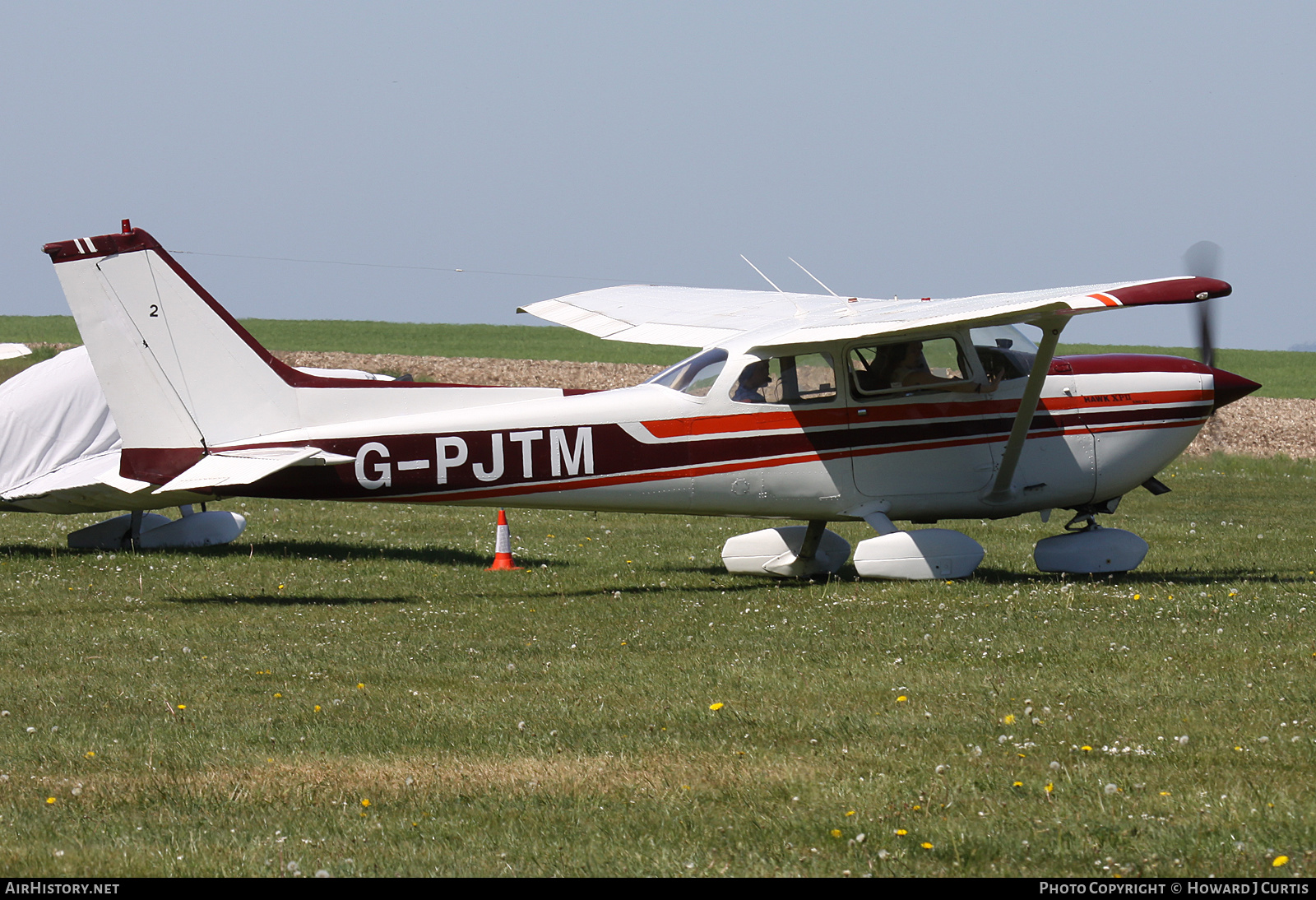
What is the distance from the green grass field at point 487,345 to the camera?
58969 millimetres

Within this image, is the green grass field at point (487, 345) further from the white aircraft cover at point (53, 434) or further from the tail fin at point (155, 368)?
the tail fin at point (155, 368)

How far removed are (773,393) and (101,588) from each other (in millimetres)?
6306

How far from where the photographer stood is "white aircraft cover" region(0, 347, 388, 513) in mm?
13758

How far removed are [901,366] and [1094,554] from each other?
2.44m

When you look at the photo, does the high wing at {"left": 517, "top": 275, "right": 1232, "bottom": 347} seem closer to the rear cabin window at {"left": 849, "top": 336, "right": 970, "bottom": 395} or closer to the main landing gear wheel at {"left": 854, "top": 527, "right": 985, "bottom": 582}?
the rear cabin window at {"left": 849, "top": 336, "right": 970, "bottom": 395}

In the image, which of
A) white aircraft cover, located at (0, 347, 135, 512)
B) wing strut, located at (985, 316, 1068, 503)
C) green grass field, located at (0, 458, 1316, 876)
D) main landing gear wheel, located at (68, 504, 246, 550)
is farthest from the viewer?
main landing gear wheel, located at (68, 504, 246, 550)

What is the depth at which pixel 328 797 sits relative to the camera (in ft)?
17.9

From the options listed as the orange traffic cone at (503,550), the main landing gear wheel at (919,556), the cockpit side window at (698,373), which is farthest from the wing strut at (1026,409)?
the orange traffic cone at (503,550)

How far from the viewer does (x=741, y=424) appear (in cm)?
1134

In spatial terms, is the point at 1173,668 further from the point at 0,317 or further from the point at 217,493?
the point at 0,317

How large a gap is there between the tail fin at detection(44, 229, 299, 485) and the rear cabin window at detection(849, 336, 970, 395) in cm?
492

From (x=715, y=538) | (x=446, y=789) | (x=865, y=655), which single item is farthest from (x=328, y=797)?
(x=715, y=538)

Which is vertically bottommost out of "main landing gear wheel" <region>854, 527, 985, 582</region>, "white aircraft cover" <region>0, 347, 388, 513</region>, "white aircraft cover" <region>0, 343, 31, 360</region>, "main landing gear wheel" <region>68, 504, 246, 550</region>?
"main landing gear wheel" <region>68, 504, 246, 550</region>

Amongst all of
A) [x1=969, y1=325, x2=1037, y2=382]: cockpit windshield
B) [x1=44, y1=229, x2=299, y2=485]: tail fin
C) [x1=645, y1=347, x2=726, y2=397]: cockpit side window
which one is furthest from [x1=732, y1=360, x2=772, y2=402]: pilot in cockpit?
[x1=44, y1=229, x2=299, y2=485]: tail fin
